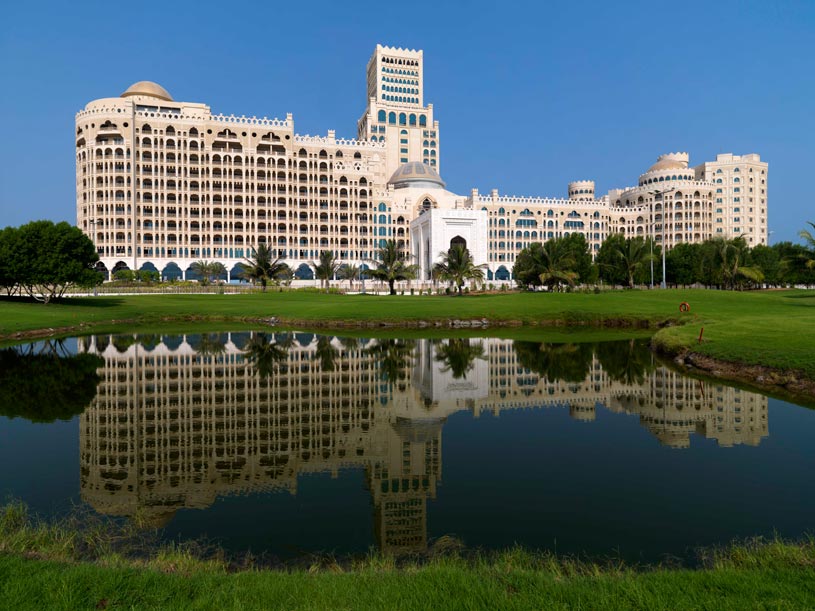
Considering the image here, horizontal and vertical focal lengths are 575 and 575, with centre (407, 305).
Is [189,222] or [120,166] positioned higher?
[120,166]

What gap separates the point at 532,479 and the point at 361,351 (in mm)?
21425

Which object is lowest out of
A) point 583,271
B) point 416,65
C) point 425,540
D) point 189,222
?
point 425,540

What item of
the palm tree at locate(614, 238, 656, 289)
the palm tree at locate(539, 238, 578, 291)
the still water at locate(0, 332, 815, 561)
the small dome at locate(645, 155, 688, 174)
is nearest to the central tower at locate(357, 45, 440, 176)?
the small dome at locate(645, 155, 688, 174)

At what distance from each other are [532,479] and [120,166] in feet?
440

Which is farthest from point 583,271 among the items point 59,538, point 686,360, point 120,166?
point 120,166

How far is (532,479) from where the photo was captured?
12.6 meters

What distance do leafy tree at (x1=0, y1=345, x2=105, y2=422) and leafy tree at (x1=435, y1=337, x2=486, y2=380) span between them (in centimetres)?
1499

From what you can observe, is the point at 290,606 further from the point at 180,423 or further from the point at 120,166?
the point at 120,166

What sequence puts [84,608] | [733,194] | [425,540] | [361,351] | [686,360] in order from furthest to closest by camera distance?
[733,194] → [361,351] → [686,360] → [425,540] → [84,608]

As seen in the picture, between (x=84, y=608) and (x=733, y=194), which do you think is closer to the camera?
(x=84, y=608)

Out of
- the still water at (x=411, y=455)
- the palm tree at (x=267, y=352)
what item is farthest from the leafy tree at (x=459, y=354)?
the palm tree at (x=267, y=352)

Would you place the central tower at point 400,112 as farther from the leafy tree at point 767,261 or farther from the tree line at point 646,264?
the leafy tree at point 767,261

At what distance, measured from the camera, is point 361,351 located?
33.3 metres

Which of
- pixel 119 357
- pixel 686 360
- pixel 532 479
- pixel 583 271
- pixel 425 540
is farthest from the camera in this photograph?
pixel 583 271
